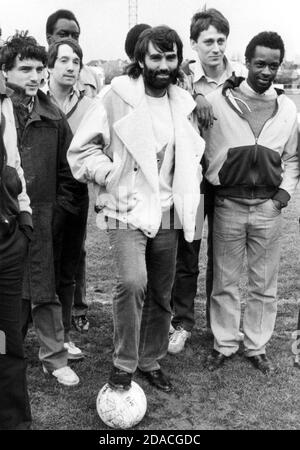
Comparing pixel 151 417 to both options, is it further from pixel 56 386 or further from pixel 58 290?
pixel 58 290

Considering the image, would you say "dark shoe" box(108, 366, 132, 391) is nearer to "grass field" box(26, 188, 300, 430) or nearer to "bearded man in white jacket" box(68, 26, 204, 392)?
"bearded man in white jacket" box(68, 26, 204, 392)

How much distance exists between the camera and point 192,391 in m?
4.86

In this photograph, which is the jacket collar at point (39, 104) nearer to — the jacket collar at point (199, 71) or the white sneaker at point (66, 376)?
the jacket collar at point (199, 71)

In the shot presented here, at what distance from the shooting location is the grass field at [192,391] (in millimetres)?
4383

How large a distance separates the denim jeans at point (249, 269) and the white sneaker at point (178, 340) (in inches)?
14.4

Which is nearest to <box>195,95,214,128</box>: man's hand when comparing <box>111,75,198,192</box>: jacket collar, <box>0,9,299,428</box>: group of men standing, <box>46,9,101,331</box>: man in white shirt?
<box>0,9,299,428</box>: group of men standing

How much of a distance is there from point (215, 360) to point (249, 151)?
1.82 metres

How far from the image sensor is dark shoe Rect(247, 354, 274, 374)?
5.18 metres

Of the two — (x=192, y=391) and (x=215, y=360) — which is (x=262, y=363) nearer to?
(x=215, y=360)

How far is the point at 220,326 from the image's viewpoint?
5391mm

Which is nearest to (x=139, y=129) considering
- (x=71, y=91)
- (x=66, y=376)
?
(x=71, y=91)

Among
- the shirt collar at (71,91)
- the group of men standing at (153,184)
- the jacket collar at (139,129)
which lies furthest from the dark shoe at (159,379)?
the shirt collar at (71,91)

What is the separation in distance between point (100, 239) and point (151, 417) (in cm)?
556

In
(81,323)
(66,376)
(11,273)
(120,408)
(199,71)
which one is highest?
(199,71)
